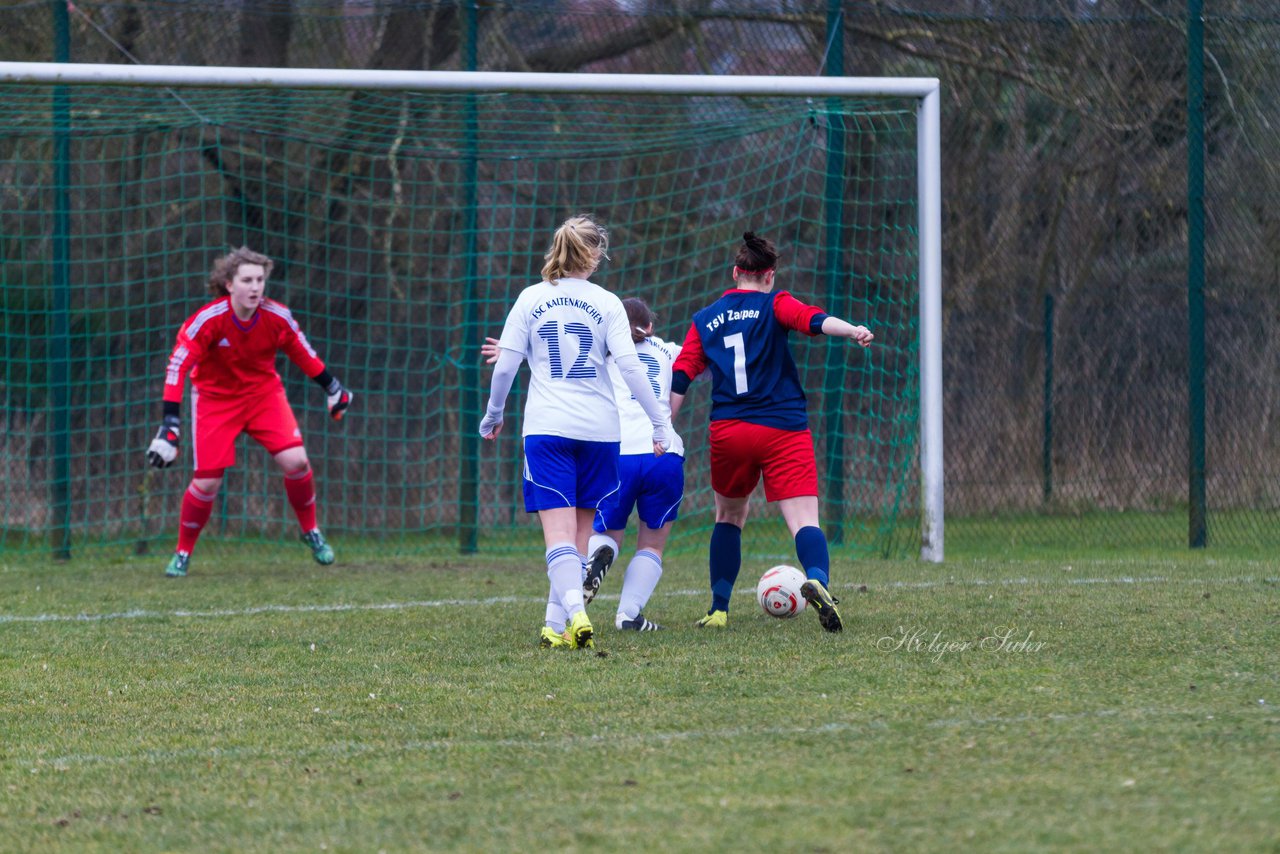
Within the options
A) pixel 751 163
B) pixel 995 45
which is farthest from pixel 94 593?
pixel 995 45

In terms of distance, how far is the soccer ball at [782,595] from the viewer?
5.88m

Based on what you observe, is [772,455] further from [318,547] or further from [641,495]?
[318,547]

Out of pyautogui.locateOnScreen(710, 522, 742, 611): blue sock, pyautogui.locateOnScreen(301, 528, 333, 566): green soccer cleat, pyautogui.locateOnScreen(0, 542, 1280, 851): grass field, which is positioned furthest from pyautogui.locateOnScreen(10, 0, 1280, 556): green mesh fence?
pyautogui.locateOnScreen(710, 522, 742, 611): blue sock

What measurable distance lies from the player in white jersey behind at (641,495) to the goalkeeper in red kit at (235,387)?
2700 millimetres

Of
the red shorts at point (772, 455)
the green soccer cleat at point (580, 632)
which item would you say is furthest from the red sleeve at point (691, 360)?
the green soccer cleat at point (580, 632)

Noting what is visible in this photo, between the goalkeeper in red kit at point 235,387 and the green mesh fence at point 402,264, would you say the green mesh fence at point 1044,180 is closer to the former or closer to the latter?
the green mesh fence at point 402,264

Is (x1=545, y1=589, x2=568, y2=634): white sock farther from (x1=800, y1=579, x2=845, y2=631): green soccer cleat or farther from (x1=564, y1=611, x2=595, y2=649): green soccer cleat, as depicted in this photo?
(x1=800, y1=579, x2=845, y2=631): green soccer cleat

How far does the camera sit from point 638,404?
632cm

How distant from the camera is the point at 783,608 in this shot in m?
5.89

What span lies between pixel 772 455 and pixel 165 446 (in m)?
3.91

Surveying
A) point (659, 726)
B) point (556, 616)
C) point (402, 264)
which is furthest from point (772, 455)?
point (402, 264)

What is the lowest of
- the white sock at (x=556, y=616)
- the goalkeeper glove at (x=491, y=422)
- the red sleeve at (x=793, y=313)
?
the white sock at (x=556, y=616)

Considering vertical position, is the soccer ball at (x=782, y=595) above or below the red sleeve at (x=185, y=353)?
below

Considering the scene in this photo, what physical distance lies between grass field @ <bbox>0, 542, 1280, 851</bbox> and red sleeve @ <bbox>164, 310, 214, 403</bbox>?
5.47 ft
